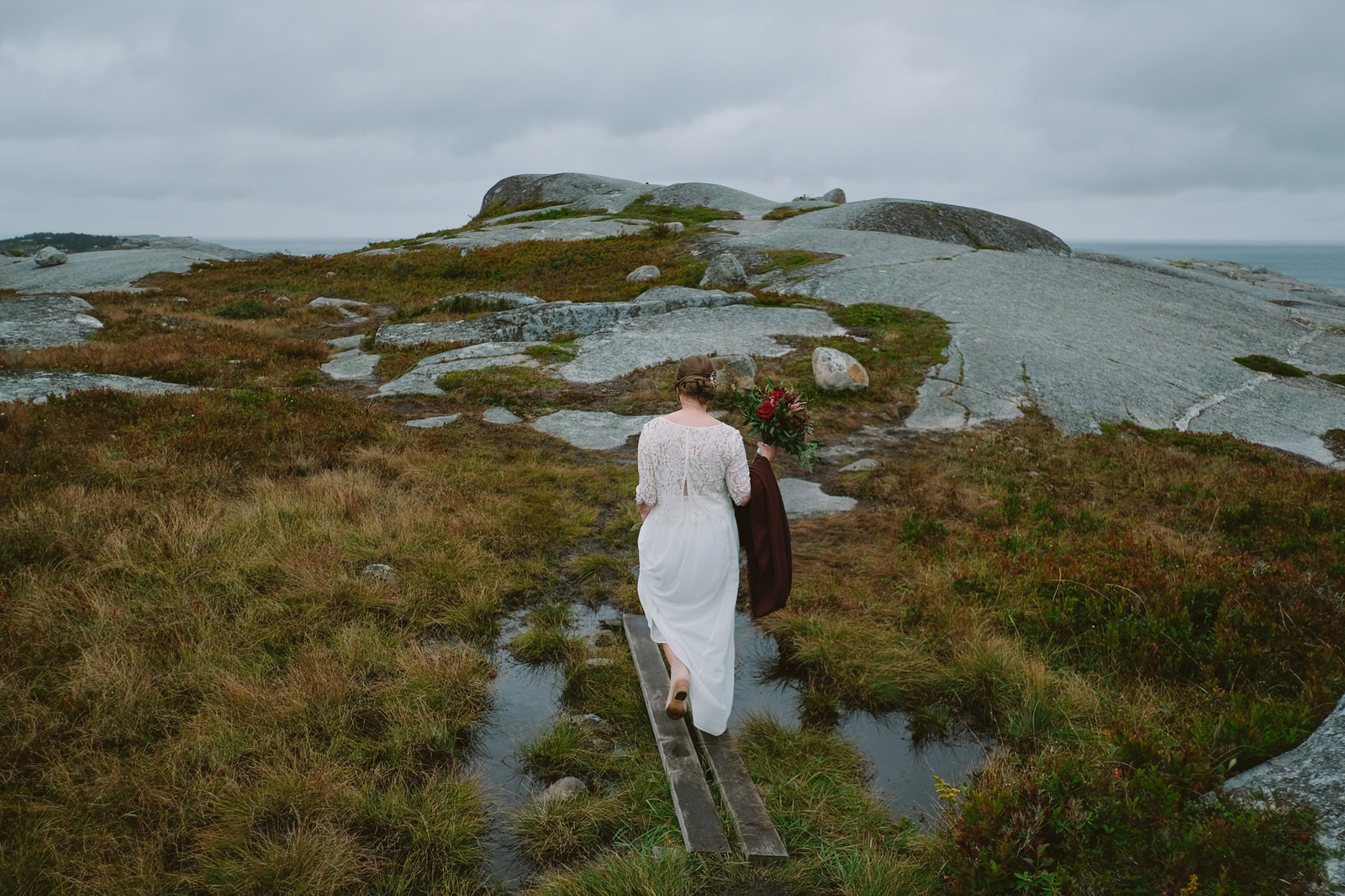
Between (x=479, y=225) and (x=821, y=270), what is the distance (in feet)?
107

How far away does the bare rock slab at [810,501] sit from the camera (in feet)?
33.9

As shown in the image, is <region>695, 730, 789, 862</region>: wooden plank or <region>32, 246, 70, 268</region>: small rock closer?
<region>695, 730, 789, 862</region>: wooden plank

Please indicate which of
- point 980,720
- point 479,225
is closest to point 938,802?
point 980,720

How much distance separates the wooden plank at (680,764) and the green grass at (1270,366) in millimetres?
20957

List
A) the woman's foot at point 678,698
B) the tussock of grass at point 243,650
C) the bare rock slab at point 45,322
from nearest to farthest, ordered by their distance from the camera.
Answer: the tussock of grass at point 243,650 < the woman's foot at point 678,698 < the bare rock slab at point 45,322

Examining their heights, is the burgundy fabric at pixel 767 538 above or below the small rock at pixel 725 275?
below

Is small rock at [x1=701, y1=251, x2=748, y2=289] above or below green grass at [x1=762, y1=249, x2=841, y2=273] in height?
below

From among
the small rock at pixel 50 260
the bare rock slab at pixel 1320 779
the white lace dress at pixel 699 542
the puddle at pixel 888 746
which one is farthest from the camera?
the small rock at pixel 50 260

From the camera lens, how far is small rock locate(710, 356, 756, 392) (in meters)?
15.4

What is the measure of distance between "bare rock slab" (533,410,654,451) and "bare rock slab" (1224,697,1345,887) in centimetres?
1000

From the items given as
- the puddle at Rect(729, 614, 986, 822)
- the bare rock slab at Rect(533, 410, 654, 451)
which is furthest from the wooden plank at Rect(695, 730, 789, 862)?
the bare rock slab at Rect(533, 410, 654, 451)

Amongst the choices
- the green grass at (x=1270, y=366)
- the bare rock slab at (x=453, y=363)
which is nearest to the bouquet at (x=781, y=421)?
the bare rock slab at (x=453, y=363)

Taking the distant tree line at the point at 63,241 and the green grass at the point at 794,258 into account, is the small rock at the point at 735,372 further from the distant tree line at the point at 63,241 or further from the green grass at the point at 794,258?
the distant tree line at the point at 63,241

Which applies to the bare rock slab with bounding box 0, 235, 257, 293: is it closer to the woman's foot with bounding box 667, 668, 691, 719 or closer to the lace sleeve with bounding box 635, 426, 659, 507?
the lace sleeve with bounding box 635, 426, 659, 507
